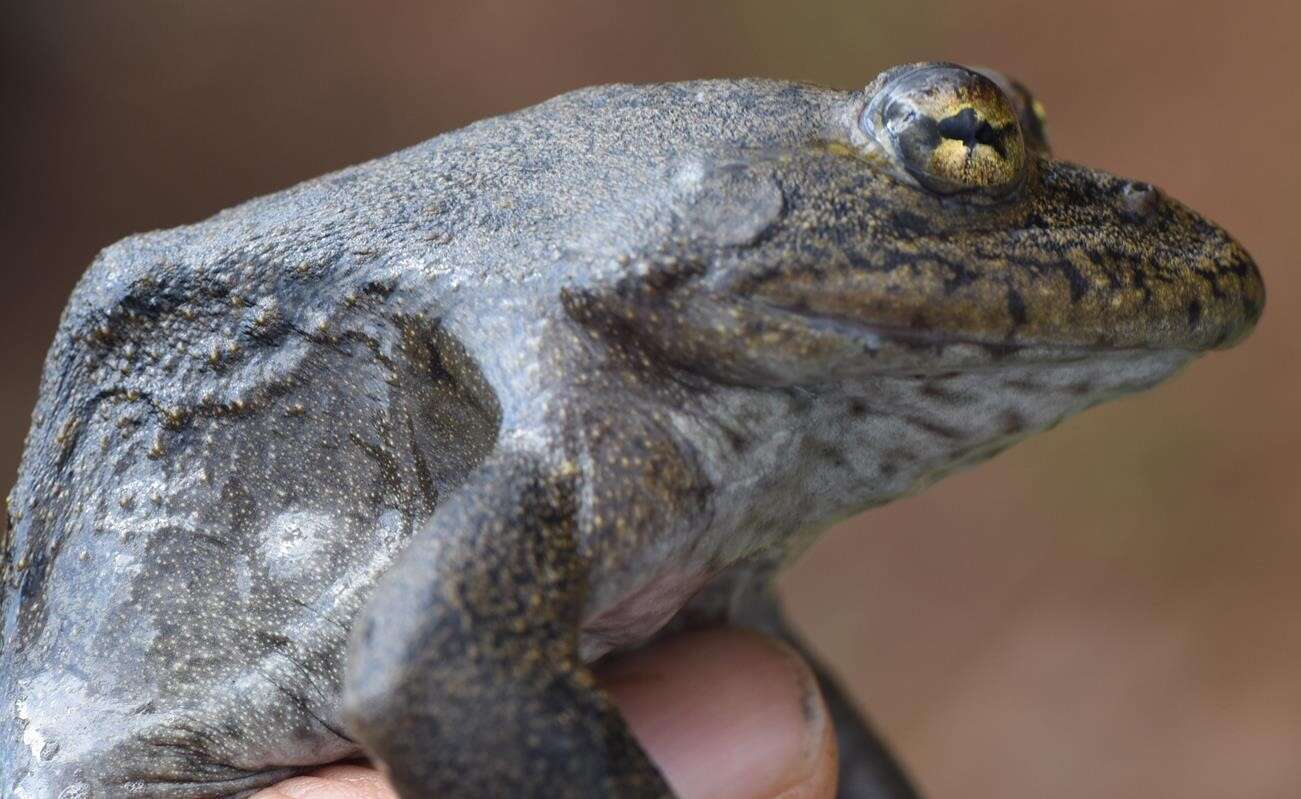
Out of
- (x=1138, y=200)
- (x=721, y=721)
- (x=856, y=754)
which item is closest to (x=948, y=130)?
(x=1138, y=200)

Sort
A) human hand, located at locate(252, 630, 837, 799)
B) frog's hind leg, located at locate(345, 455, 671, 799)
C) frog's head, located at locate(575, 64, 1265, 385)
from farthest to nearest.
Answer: human hand, located at locate(252, 630, 837, 799) → frog's head, located at locate(575, 64, 1265, 385) → frog's hind leg, located at locate(345, 455, 671, 799)

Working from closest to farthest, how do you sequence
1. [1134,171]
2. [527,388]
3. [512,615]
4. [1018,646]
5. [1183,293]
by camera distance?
[512,615]
[527,388]
[1183,293]
[1018,646]
[1134,171]

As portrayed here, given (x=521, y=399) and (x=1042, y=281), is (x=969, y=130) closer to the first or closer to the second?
(x=1042, y=281)

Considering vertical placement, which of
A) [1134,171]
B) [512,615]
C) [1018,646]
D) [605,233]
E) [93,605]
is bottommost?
[1018,646]

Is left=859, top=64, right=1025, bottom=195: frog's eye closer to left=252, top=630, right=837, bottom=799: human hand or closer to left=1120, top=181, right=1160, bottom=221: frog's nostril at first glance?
left=1120, top=181, right=1160, bottom=221: frog's nostril

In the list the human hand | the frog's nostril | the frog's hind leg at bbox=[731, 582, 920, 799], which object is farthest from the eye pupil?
the frog's hind leg at bbox=[731, 582, 920, 799]

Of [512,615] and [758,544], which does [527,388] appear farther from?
[758,544]

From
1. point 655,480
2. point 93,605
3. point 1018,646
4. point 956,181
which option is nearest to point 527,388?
point 655,480

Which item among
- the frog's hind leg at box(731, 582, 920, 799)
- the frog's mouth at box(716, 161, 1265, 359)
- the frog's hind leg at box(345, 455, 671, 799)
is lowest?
the frog's hind leg at box(731, 582, 920, 799)
